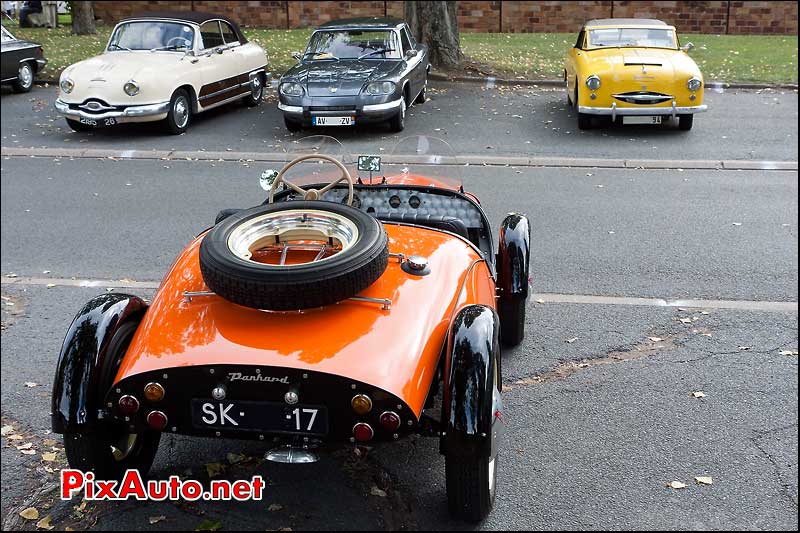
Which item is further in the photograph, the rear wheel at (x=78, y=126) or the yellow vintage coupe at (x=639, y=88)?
the rear wheel at (x=78, y=126)

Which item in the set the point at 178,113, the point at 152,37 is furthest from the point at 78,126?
the point at 152,37

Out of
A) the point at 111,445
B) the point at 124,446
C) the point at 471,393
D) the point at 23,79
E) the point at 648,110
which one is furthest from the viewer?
the point at 23,79

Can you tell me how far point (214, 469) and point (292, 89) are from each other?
8.53m

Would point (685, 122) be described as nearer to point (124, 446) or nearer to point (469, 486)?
point (469, 486)

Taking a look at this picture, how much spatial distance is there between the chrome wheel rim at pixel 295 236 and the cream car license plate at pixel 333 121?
7.69 meters

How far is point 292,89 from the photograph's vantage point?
38.6 feet

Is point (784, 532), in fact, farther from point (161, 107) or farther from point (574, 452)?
point (161, 107)

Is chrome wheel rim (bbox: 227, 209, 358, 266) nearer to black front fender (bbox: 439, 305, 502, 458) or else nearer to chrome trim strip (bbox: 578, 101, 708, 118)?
black front fender (bbox: 439, 305, 502, 458)

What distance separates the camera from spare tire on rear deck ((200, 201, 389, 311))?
3.39 m

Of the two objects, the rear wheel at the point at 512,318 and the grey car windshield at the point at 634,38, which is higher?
the grey car windshield at the point at 634,38

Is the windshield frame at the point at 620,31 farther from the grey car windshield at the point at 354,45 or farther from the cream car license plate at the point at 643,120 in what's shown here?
the grey car windshield at the point at 354,45

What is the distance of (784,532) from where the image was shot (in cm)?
354

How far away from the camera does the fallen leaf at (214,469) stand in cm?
396

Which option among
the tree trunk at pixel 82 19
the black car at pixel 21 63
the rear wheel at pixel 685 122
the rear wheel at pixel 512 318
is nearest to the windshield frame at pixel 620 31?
the rear wheel at pixel 685 122
